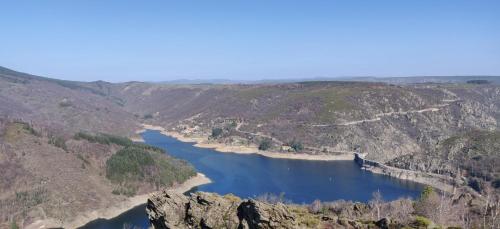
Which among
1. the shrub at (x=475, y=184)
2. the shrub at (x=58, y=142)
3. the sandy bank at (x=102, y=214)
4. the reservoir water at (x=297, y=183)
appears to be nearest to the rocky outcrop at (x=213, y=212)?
the reservoir water at (x=297, y=183)

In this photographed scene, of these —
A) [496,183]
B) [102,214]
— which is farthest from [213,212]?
[496,183]

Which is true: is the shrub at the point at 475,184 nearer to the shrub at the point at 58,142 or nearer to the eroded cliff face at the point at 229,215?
the eroded cliff face at the point at 229,215

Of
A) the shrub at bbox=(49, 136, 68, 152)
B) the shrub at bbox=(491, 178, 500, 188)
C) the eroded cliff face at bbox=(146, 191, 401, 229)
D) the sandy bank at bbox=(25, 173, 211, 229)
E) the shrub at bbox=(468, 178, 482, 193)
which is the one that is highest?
the eroded cliff face at bbox=(146, 191, 401, 229)

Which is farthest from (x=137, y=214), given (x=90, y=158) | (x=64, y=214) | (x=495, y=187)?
(x=495, y=187)

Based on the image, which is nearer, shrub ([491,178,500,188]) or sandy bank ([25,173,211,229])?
sandy bank ([25,173,211,229])

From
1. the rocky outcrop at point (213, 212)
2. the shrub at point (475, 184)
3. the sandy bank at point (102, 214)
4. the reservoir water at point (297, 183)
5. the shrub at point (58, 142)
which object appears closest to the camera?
the rocky outcrop at point (213, 212)

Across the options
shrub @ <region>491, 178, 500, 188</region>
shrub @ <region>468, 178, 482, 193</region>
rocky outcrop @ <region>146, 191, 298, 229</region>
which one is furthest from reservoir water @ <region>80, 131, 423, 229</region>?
rocky outcrop @ <region>146, 191, 298, 229</region>

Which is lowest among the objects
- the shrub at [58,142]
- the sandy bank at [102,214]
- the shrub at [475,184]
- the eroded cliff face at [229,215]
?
the sandy bank at [102,214]

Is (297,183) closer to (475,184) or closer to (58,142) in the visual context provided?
(475,184)

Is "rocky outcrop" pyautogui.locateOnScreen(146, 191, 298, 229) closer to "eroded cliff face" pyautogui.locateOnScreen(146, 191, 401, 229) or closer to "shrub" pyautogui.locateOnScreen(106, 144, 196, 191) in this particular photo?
"eroded cliff face" pyautogui.locateOnScreen(146, 191, 401, 229)
